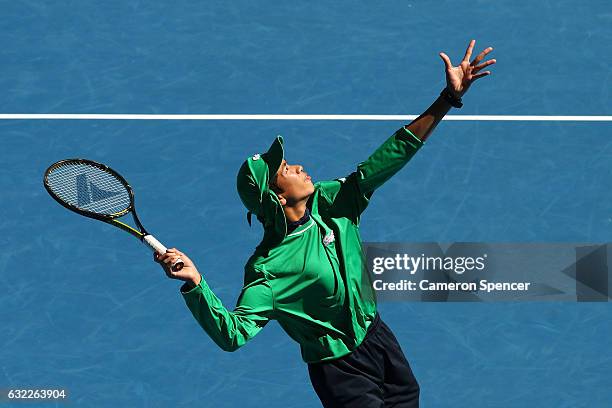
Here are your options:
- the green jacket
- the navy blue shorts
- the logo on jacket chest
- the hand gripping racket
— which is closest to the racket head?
the hand gripping racket

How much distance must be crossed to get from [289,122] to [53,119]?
1.61m

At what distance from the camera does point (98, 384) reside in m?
8.94

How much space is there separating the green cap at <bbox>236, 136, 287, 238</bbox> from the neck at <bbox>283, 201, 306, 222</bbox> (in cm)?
14

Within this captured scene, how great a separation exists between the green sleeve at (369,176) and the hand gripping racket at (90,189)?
964 millimetres

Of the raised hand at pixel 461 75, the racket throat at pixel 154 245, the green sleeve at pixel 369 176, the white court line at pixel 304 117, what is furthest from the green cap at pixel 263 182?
the white court line at pixel 304 117

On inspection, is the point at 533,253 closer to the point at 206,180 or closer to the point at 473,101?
the point at 473,101

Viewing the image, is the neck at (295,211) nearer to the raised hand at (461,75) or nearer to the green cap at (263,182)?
the green cap at (263,182)

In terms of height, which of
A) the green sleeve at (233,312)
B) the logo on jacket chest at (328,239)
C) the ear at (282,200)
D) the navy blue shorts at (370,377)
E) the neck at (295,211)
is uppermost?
the ear at (282,200)

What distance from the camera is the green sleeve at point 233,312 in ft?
19.6

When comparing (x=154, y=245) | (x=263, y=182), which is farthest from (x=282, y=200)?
(x=154, y=245)

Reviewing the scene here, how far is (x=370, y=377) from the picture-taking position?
668 cm

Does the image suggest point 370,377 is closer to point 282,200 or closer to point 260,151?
point 282,200

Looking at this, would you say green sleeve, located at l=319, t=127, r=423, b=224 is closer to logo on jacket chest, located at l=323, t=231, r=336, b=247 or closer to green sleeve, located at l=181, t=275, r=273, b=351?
logo on jacket chest, located at l=323, t=231, r=336, b=247

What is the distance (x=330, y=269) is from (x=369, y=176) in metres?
0.49
